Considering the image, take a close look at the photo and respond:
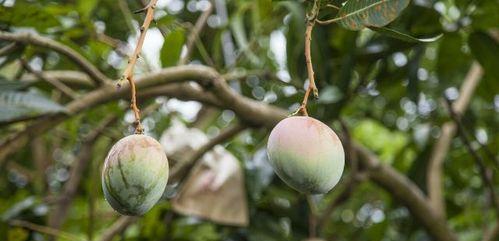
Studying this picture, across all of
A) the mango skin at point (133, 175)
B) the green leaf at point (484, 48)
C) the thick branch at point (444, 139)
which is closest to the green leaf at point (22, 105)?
the mango skin at point (133, 175)

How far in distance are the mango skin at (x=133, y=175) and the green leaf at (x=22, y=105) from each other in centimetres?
38

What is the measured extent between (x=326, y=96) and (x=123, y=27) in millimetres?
574

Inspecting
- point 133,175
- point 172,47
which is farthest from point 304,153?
point 172,47

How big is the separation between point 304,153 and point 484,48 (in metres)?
0.58

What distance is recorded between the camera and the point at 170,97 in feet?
3.41

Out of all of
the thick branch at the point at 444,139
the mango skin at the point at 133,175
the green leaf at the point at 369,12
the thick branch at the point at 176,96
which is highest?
the green leaf at the point at 369,12

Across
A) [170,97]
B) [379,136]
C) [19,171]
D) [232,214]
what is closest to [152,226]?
[232,214]

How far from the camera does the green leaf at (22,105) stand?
86cm

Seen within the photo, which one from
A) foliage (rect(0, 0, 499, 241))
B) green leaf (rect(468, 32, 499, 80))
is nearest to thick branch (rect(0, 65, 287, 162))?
foliage (rect(0, 0, 499, 241))

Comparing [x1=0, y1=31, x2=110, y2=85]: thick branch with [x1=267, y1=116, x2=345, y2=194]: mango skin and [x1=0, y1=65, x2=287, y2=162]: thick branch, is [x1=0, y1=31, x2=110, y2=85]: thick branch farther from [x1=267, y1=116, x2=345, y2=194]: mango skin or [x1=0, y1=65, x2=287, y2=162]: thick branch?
[x1=267, y1=116, x2=345, y2=194]: mango skin

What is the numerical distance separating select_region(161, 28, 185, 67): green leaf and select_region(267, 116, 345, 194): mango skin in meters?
0.55

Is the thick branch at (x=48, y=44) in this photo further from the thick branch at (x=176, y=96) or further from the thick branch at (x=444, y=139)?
the thick branch at (x=444, y=139)

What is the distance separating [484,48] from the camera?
100cm

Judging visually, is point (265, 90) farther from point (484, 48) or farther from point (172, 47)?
point (484, 48)
